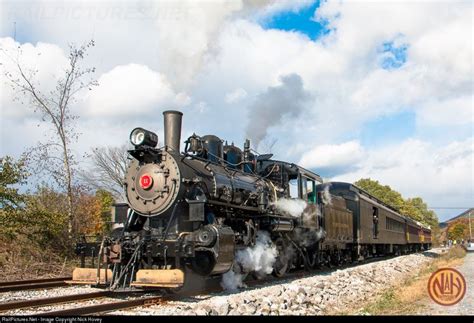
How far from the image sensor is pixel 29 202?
16297mm

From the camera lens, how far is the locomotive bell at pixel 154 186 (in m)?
9.97

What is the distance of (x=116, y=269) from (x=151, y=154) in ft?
8.50

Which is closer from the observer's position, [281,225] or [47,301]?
[47,301]

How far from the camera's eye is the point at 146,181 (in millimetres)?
10320

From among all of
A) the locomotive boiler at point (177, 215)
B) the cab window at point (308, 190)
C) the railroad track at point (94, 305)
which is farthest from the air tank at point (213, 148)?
the cab window at point (308, 190)

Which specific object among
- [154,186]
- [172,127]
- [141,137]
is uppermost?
[172,127]

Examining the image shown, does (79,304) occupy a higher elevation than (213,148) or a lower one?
lower

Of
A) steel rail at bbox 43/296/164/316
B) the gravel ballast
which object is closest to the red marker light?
steel rail at bbox 43/296/164/316

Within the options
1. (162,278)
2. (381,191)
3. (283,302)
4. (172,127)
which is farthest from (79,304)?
(381,191)

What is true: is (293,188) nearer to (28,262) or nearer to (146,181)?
(146,181)

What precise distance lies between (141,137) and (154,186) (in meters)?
1.12

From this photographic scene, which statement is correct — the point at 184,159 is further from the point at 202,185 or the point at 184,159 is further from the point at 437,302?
the point at 437,302

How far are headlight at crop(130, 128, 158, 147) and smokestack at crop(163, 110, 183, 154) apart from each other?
0.48 meters

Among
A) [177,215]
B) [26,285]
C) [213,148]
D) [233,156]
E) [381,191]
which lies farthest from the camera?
[381,191]
